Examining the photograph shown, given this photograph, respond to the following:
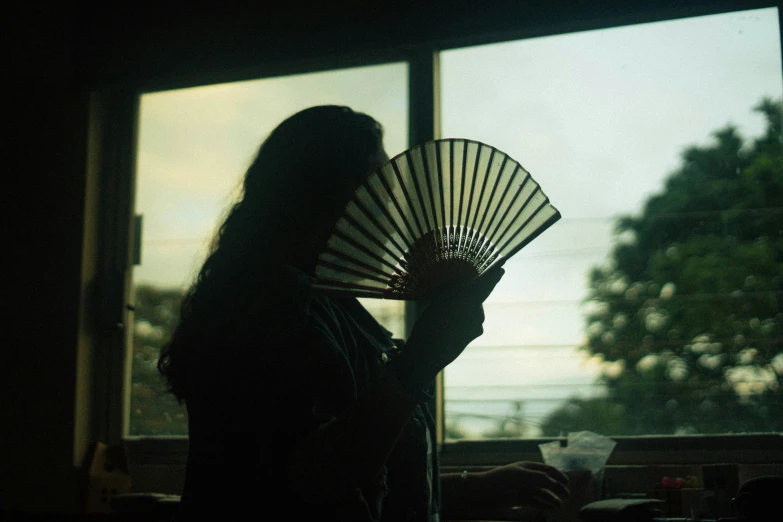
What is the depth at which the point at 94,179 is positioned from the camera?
2.52 metres

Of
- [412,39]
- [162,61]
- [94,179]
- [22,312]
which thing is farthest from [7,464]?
[412,39]

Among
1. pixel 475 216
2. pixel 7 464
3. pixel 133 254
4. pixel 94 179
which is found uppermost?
pixel 94 179

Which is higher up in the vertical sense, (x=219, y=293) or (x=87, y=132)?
(x=87, y=132)

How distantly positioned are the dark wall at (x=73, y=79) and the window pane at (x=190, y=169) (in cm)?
7

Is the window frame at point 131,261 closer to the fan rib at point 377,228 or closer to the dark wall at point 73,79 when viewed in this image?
the dark wall at point 73,79

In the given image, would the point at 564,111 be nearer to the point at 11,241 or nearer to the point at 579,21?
the point at 579,21

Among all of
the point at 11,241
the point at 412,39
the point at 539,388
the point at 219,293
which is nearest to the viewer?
the point at 219,293

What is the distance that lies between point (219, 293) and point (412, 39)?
1408 mm

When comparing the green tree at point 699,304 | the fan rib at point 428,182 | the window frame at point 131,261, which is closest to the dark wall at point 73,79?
the window frame at point 131,261

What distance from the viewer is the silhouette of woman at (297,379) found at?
1.05 metres

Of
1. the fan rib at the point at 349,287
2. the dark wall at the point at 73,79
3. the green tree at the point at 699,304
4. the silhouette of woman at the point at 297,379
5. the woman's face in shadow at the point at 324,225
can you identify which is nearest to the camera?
the silhouette of woman at the point at 297,379

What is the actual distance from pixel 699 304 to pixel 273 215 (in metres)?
1.27

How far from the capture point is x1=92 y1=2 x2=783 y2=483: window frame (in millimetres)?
1999

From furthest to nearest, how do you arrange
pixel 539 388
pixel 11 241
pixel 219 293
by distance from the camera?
1. pixel 11 241
2. pixel 539 388
3. pixel 219 293
